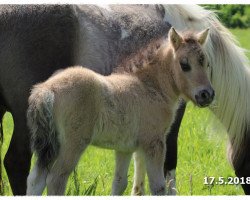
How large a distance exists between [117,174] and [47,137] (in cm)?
83

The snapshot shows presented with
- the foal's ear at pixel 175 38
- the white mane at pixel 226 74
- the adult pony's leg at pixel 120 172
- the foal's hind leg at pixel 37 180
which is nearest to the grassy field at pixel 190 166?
the white mane at pixel 226 74

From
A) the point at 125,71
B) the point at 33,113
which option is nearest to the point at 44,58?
the point at 125,71

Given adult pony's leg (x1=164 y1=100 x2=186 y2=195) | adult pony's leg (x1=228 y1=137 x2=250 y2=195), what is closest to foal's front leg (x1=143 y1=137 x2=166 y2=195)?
adult pony's leg (x1=164 y1=100 x2=186 y2=195)

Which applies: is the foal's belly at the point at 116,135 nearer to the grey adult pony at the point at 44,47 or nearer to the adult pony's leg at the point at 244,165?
the grey adult pony at the point at 44,47

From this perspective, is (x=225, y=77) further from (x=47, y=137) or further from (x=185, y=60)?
(x=47, y=137)

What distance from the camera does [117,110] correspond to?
5.22m

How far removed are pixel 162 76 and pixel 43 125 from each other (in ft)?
3.45

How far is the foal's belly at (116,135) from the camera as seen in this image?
202 inches

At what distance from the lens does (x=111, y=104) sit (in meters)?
5.19

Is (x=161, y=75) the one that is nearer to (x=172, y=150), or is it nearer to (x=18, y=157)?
(x=172, y=150)

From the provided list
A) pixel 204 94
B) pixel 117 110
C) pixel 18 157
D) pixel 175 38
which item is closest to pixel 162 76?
pixel 175 38

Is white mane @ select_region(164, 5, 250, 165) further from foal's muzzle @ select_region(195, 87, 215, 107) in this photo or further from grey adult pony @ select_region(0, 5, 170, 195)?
foal's muzzle @ select_region(195, 87, 215, 107)

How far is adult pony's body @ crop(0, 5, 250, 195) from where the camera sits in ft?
19.9

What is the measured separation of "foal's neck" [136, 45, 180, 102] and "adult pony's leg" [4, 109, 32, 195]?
104 cm
